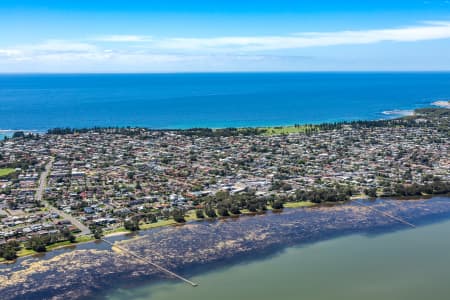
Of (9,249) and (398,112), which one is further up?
(398,112)

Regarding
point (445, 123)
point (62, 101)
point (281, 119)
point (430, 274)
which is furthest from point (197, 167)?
point (62, 101)

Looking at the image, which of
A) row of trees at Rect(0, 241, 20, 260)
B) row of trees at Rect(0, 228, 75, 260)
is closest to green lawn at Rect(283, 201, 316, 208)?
row of trees at Rect(0, 228, 75, 260)

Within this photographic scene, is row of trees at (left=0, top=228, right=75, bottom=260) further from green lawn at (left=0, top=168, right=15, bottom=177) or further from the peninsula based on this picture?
green lawn at (left=0, top=168, right=15, bottom=177)

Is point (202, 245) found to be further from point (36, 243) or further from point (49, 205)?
point (49, 205)

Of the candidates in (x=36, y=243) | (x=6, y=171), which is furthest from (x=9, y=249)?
(x=6, y=171)

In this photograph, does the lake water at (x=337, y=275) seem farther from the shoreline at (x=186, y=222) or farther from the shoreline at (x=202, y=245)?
the shoreline at (x=186, y=222)

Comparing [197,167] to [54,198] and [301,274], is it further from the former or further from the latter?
[301,274]

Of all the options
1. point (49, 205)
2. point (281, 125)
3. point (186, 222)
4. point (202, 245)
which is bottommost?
point (202, 245)

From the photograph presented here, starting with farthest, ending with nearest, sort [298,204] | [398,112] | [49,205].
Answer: [398,112], [298,204], [49,205]
